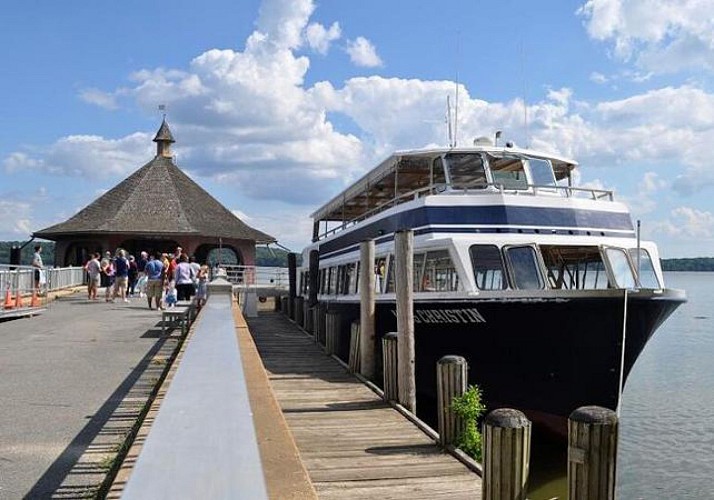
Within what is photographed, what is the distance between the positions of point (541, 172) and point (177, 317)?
976 centimetres

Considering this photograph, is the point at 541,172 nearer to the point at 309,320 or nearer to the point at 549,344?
the point at 549,344

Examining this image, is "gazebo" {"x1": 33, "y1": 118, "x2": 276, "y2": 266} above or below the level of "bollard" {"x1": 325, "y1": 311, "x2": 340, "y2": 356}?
above

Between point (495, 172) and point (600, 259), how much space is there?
2.63 m

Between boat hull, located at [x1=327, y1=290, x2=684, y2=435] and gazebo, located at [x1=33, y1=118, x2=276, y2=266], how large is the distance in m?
34.8

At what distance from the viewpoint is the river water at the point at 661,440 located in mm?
13141

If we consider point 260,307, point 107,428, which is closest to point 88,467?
point 107,428

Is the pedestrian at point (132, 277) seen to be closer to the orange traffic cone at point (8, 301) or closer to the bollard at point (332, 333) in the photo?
the orange traffic cone at point (8, 301)

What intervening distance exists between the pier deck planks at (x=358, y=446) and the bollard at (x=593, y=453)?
1.86m

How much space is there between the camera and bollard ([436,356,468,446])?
8.61 metres

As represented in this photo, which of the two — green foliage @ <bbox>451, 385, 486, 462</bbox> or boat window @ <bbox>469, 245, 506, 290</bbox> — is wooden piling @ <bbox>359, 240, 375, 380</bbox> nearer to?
boat window @ <bbox>469, 245, 506, 290</bbox>

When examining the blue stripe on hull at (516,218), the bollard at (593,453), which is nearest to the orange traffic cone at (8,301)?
the blue stripe on hull at (516,218)

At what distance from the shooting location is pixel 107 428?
382 inches

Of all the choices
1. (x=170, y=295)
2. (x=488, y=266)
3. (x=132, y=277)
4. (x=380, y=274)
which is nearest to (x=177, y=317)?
(x=170, y=295)

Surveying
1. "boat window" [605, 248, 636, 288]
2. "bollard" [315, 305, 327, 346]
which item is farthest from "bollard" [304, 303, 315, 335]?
"boat window" [605, 248, 636, 288]
